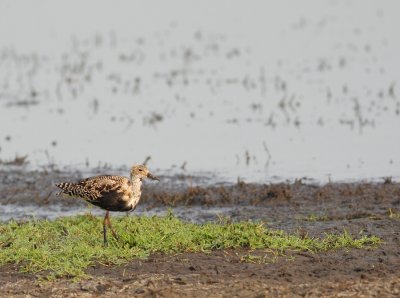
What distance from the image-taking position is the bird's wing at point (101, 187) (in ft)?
31.7

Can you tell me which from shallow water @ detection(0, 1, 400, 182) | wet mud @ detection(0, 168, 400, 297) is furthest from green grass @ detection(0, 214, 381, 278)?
shallow water @ detection(0, 1, 400, 182)

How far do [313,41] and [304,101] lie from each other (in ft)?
26.7

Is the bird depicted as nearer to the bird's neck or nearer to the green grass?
the bird's neck

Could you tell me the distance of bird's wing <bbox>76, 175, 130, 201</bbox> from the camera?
965 centimetres

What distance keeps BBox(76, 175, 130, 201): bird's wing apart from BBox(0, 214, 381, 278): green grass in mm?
464

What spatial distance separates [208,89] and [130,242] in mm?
11702

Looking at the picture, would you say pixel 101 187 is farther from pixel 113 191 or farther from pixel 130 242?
pixel 130 242

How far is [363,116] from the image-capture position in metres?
18.2

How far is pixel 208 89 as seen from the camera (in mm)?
21234

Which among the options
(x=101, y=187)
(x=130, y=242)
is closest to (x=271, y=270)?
(x=130, y=242)

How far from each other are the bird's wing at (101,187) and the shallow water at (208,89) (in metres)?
4.86

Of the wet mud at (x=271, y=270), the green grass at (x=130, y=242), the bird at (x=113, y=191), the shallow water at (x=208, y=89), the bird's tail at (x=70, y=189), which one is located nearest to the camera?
the wet mud at (x=271, y=270)

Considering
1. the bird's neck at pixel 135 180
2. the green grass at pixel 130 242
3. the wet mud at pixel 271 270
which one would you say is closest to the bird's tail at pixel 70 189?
the green grass at pixel 130 242

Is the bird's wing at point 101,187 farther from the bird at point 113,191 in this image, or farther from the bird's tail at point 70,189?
the bird's tail at point 70,189
